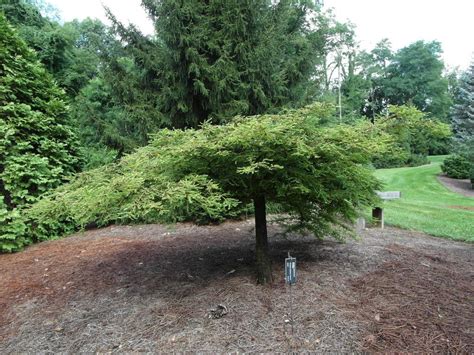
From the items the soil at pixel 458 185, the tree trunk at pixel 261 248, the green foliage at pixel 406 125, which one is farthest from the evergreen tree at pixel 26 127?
the soil at pixel 458 185

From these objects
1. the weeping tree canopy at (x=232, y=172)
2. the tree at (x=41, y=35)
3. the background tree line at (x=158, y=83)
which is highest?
the tree at (x=41, y=35)

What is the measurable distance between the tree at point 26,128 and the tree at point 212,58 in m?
1.84

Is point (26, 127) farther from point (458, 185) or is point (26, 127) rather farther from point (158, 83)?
point (458, 185)

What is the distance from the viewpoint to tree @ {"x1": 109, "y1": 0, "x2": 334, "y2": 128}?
5.62 m

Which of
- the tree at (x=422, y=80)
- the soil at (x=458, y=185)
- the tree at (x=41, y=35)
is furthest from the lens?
the tree at (x=422, y=80)

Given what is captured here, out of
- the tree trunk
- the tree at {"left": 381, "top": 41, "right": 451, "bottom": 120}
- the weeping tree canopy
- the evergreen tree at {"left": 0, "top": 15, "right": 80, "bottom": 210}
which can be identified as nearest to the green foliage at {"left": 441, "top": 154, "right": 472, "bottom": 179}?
the tree at {"left": 381, "top": 41, "right": 451, "bottom": 120}

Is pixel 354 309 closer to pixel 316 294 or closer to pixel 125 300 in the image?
pixel 316 294

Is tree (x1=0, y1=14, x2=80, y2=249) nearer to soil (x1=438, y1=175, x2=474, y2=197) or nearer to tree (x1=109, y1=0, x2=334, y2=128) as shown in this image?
tree (x1=109, y1=0, x2=334, y2=128)

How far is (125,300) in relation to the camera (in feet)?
9.62

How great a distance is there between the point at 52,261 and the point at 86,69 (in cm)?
1069

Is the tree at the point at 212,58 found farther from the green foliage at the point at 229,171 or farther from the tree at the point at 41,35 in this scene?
the tree at the point at 41,35

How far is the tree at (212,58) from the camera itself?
562 centimetres

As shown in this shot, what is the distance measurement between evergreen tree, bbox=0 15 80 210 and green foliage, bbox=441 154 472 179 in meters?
20.3

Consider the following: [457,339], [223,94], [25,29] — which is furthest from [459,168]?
[25,29]
